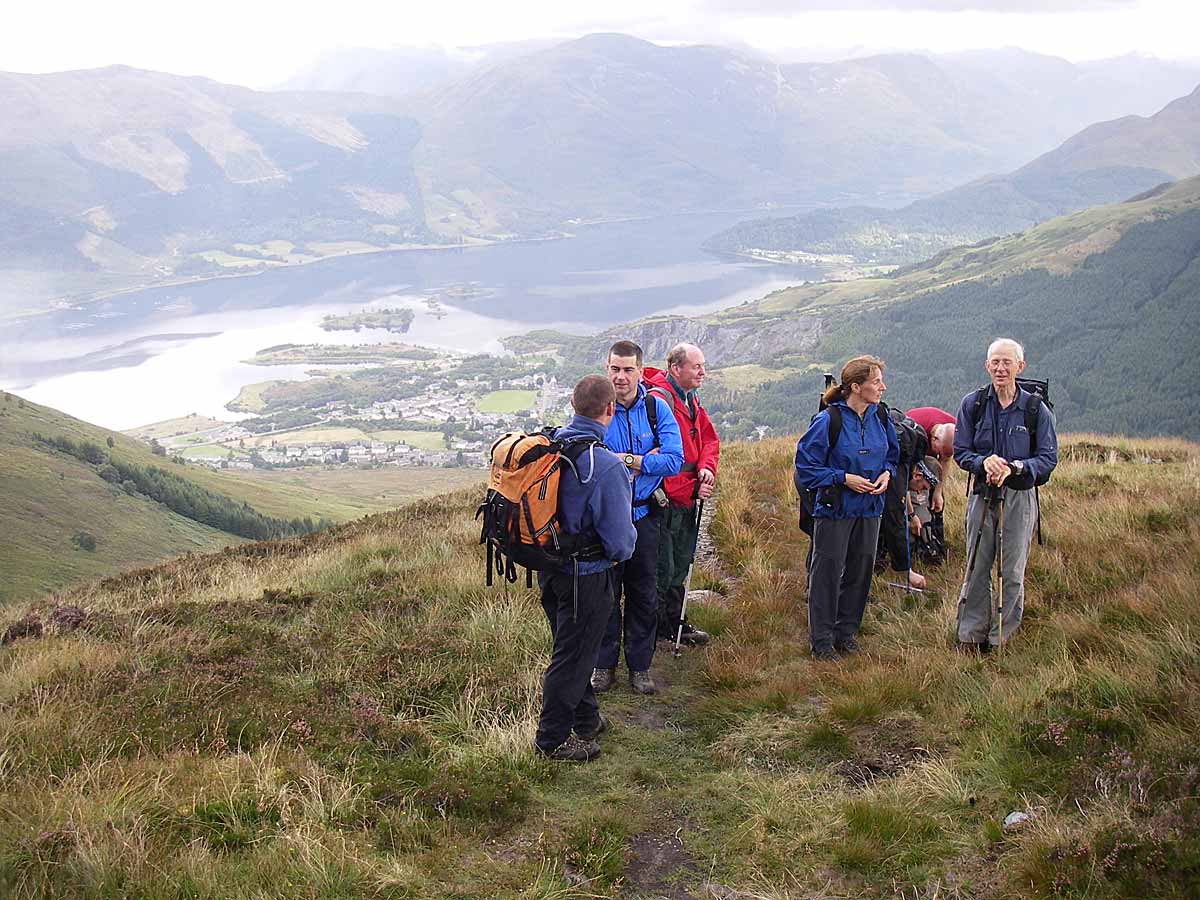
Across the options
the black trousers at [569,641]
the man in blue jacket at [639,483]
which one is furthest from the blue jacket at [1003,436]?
the black trousers at [569,641]

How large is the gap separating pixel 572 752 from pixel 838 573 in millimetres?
2684

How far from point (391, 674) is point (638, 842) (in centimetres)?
258

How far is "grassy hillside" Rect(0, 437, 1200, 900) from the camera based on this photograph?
381 centimetres

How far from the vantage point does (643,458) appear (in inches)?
242

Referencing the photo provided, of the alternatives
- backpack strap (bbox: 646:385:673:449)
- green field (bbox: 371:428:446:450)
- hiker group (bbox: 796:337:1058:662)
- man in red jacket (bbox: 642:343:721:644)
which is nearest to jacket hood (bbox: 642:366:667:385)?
man in red jacket (bbox: 642:343:721:644)

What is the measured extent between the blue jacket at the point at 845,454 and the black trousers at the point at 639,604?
1265mm

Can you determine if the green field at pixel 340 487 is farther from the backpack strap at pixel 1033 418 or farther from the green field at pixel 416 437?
the backpack strap at pixel 1033 418

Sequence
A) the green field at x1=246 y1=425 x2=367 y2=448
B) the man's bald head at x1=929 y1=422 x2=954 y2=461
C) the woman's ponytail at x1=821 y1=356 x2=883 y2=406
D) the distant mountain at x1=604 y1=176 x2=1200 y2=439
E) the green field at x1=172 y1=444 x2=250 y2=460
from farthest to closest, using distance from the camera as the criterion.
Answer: the distant mountain at x1=604 y1=176 x2=1200 y2=439 → the green field at x1=246 y1=425 x2=367 y2=448 → the green field at x1=172 y1=444 x2=250 y2=460 → the man's bald head at x1=929 y1=422 x2=954 y2=461 → the woman's ponytail at x1=821 y1=356 x2=883 y2=406

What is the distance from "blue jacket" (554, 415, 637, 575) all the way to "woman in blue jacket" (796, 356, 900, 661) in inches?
77.8

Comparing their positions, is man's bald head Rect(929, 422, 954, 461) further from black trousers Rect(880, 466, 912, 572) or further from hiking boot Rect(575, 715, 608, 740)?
hiking boot Rect(575, 715, 608, 740)

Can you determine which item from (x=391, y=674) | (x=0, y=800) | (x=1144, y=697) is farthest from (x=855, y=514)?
(x=0, y=800)

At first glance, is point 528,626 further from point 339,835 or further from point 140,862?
point 140,862

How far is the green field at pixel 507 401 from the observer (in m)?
118

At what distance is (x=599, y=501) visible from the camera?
5.05 meters
